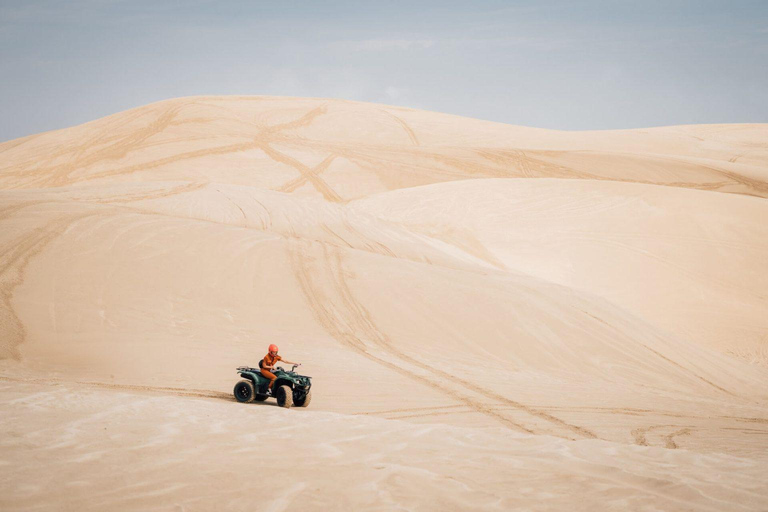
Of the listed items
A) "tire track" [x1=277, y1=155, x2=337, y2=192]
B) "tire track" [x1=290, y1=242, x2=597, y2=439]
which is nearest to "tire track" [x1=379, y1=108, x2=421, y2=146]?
"tire track" [x1=277, y1=155, x2=337, y2=192]

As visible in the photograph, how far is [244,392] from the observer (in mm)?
9281

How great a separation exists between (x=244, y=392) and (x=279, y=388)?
0.54 meters

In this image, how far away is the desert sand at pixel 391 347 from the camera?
17.3 feet

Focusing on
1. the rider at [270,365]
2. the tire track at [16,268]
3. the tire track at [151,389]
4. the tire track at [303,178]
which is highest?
the tire track at [303,178]

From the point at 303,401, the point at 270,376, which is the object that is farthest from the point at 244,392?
the point at 303,401

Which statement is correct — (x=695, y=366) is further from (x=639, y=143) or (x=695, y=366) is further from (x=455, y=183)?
(x=639, y=143)

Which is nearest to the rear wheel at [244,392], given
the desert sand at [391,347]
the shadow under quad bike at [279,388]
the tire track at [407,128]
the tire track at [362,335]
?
the shadow under quad bike at [279,388]

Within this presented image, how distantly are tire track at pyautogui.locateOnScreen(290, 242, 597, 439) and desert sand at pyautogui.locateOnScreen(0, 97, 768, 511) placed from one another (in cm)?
7

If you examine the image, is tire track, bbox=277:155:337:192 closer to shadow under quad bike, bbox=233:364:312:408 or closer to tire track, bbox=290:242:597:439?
tire track, bbox=290:242:597:439

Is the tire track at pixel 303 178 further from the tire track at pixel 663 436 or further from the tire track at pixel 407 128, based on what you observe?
the tire track at pixel 663 436

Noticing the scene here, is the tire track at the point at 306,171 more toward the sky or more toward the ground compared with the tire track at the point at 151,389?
more toward the sky

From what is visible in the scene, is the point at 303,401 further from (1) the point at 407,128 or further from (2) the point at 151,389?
(1) the point at 407,128

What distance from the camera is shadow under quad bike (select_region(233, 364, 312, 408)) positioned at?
9117 millimetres

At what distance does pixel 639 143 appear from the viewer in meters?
58.4
